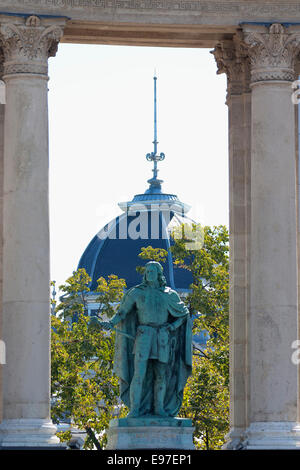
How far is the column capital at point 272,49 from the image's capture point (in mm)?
47750

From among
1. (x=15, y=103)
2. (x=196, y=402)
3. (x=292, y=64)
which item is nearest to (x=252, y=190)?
(x=292, y=64)

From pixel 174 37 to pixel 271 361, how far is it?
32.4ft

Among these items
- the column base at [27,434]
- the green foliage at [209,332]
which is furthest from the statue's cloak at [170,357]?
the green foliage at [209,332]

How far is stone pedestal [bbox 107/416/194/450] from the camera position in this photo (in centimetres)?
4606

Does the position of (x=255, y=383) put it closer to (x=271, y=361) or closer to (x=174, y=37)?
(x=271, y=361)

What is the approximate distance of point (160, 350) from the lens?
155 ft

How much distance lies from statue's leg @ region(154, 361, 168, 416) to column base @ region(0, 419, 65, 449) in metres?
3.06

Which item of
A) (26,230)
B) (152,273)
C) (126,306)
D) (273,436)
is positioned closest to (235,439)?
(273,436)

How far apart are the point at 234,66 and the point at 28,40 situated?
21.9 feet

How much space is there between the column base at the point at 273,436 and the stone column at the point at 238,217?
203 centimetres

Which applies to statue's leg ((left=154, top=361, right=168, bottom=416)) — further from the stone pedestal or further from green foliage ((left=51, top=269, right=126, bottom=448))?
green foliage ((left=51, top=269, right=126, bottom=448))

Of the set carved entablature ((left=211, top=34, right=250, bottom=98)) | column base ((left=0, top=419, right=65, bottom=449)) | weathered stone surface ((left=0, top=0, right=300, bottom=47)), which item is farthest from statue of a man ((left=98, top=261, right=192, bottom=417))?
weathered stone surface ((left=0, top=0, right=300, bottom=47))
